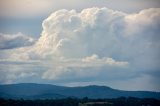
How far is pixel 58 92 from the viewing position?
1305 inches

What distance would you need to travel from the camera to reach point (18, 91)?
31672 millimetres

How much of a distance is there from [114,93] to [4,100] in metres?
8.08

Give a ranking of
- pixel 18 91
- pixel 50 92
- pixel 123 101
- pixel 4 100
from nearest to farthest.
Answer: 1. pixel 4 100
2. pixel 123 101
3. pixel 18 91
4. pixel 50 92

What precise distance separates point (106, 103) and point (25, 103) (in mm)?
5288

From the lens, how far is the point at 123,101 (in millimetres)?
28266

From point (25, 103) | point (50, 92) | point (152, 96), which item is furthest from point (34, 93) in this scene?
point (152, 96)

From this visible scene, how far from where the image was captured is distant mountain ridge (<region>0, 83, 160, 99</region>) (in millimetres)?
27469

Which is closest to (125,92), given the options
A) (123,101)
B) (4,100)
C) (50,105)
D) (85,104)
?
(123,101)

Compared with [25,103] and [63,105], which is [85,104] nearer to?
[63,105]

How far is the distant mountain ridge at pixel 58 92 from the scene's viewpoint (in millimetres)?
27469

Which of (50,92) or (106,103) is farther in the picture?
(50,92)

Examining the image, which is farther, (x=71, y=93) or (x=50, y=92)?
(x=50, y=92)

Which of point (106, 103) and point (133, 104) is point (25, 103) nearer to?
point (106, 103)

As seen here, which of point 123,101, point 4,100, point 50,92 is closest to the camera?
point 4,100
